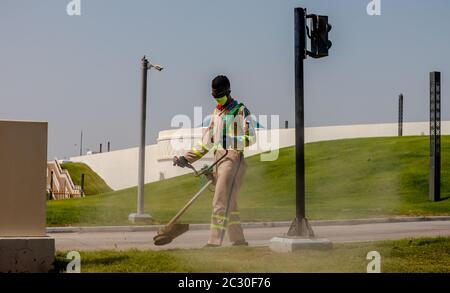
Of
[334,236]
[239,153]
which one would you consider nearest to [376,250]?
[239,153]

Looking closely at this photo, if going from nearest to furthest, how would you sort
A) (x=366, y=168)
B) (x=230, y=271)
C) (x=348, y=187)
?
(x=230, y=271) < (x=348, y=187) < (x=366, y=168)

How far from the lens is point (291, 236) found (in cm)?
905

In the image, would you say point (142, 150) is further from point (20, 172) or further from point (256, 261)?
point (20, 172)

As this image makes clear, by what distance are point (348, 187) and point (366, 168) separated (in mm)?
2351

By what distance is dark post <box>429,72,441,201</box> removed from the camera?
2573cm

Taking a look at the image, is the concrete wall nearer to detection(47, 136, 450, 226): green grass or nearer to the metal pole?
the metal pole

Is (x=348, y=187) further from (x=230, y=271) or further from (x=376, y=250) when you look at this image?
(x=230, y=271)

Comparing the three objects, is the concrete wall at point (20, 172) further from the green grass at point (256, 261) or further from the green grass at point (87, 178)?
the green grass at point (87, 178)

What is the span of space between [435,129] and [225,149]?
2042 cm

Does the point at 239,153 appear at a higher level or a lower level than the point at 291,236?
higher

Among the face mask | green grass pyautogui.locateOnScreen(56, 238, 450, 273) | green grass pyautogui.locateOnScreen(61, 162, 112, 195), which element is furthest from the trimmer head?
green grass pyautogui.locateOnScreen(61, 162, 112, 195)

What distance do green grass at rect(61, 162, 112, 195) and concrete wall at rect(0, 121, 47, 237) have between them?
4561 centimetres

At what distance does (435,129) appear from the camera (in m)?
26.4

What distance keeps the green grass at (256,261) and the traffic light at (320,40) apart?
2.37 m
